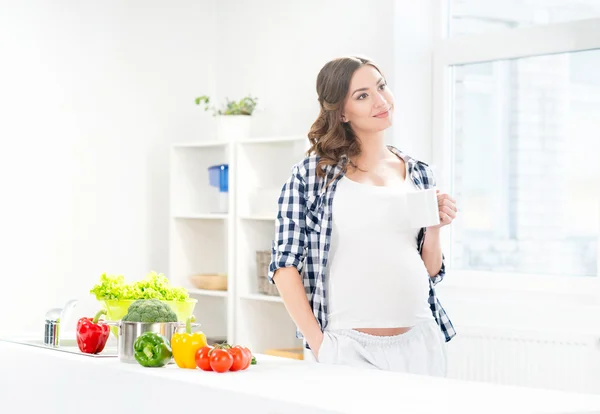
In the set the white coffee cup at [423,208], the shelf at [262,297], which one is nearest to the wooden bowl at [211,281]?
the shelf at [262,297]

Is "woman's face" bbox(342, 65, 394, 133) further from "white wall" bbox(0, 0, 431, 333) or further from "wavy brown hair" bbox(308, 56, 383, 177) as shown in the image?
"white wall" bbox(0, 0, 431, 333)

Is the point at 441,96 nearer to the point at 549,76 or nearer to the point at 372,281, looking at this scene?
the point at 549,76

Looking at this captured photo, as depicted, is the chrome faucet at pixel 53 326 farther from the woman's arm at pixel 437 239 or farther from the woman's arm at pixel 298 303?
the woman's arm at pixel 437 239

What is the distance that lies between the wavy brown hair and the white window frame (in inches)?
56.8

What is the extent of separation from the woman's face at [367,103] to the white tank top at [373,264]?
0.19 m

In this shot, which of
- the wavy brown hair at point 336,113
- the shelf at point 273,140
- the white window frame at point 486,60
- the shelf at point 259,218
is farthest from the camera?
the shelf at point 259,218

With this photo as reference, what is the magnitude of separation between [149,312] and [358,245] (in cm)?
60

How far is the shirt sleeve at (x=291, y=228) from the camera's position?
264 cm

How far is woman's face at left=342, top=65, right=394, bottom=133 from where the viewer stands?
2674mm

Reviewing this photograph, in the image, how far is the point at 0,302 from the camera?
4543 mm

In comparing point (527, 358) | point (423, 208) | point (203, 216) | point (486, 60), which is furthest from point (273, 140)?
point (423, 208)

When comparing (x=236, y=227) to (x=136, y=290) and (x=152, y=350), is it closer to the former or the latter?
(x=136, y=290)

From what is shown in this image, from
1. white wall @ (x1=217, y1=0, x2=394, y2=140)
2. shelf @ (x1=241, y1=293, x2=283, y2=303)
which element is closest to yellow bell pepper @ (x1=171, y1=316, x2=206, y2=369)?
shelf @ (x1=241, y1=293, x2=283, y2=303)

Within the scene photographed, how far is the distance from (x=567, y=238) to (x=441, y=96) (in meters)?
0.88
